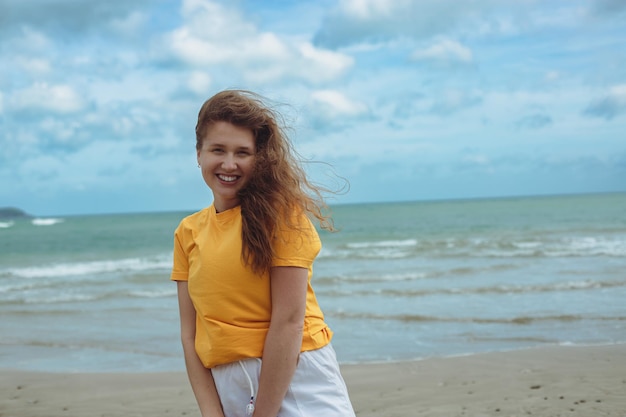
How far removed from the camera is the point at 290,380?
2041 millimetres

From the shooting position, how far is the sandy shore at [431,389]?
575 centimetres

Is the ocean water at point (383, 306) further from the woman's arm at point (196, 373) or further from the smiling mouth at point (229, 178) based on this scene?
the smiling mouth at point (229, 178)

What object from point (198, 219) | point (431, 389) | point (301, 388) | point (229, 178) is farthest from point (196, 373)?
point (431, 389)

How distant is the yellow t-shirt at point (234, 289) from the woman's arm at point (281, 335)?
0.04 m

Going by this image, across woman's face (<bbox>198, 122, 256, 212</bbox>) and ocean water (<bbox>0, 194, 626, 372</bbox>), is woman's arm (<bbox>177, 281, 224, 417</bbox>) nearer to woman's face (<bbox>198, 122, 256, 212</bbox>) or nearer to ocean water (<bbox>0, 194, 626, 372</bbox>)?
woman's face (<bbox>198, 122, 256, 212</bbox>)

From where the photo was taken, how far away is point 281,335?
6.56 ft

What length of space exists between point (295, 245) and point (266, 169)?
0.29 meters

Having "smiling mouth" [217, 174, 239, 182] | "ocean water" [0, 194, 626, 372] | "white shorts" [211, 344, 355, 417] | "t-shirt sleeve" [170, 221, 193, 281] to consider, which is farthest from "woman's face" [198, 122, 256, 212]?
"ocean water" [0, 194, 626, 372]

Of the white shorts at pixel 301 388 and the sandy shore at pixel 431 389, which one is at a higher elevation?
the white shorts at pixel 301 388

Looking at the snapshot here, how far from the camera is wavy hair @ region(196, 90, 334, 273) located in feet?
6.72

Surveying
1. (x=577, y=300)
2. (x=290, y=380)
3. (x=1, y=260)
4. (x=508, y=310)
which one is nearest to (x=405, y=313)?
(x=508, y=310)

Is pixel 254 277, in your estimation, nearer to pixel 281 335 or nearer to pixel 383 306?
pixel 281 335

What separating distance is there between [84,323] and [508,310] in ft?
23.1

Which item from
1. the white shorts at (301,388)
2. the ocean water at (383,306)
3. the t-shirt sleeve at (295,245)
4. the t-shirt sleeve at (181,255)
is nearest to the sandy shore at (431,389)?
A: the ocean water at (383,306)
